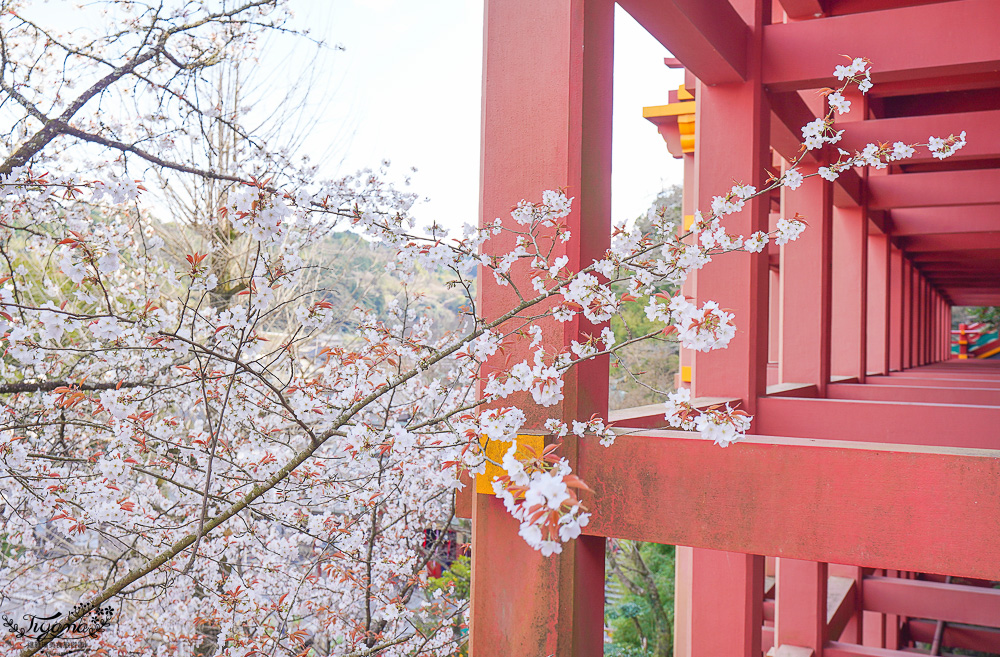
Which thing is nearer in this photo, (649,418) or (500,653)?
(500,653)

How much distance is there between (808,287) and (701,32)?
1.74 metres

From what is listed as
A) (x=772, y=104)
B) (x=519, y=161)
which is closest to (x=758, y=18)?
(x=772, y=104)

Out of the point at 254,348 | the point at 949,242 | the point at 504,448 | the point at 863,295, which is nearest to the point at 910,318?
the point at 949,242

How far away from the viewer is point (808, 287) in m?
3.43

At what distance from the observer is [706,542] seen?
1.56 metres

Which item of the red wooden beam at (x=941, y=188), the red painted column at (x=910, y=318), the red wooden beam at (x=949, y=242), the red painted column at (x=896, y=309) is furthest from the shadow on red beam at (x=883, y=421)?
the red painted column at (x=910, y=318)

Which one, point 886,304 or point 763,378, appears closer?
point 763,378

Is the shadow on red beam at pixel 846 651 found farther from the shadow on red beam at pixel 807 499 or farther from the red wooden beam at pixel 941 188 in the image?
the red wooden beam at pixel 941 188

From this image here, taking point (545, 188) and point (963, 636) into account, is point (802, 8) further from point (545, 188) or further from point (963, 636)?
point (963, 636)

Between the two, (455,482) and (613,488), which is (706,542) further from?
(455,482)

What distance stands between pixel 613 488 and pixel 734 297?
42.6 inches

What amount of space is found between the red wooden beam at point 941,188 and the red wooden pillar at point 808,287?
4.01 ft

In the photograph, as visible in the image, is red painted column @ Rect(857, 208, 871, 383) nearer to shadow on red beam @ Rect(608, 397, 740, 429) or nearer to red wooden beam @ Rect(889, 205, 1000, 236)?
red wooden beam @ Rect(889, 205, 1000, 236)

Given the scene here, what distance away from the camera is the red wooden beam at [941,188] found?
13.8ft
